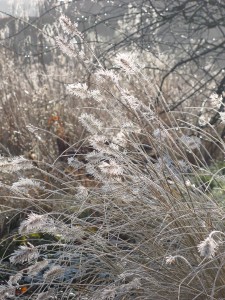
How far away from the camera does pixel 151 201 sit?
350cm

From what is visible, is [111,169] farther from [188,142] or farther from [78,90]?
[188,142]

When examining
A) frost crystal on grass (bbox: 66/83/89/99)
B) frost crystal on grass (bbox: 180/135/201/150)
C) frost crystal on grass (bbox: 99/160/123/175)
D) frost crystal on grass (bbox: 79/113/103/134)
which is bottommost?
frost crystal on grass (bbox: 180/135/201/150)

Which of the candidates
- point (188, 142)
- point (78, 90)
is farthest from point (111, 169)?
point (188, 142)

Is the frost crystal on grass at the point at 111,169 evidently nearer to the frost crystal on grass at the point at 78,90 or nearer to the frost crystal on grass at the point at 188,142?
the frost crystal on grass at the point at 78,90

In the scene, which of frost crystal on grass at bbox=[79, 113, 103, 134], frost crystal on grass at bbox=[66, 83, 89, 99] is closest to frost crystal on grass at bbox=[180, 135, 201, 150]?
frost crystal on grass at bbox=[79, 113, 103, 134]

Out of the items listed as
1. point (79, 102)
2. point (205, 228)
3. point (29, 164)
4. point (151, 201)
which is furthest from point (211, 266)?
point (79, 102)

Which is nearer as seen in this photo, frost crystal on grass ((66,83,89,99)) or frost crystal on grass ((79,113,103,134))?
frost crystal on grass ((66,83,89,99))

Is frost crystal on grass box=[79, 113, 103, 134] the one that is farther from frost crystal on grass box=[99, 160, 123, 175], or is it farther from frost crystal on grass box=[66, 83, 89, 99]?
frost crystal on grass box=[99, 160, 123, 175]

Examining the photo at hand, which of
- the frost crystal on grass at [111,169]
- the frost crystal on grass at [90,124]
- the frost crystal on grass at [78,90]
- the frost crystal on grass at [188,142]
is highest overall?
the frost crystal on grass at [78,90]

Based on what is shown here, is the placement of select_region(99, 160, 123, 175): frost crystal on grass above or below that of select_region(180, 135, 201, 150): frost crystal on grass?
above

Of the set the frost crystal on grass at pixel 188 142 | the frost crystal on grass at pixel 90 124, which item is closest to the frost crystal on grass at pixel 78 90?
the frost crystal on grass at pixel 90 124

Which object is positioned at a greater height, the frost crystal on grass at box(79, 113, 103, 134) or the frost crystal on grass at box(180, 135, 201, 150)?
the frost crystal on grass at box(79, 113, 103, 134)

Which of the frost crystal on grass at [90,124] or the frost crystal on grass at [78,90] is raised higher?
the frost crystal on grass at [78,90]

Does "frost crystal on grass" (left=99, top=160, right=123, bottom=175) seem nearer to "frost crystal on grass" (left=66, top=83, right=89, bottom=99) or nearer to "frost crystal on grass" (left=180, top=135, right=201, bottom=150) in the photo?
"frost crystal on grass" (left=66, top=83, right=89, bottom=99)
